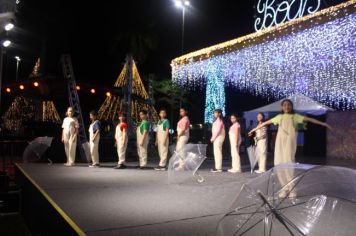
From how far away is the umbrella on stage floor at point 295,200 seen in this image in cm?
252

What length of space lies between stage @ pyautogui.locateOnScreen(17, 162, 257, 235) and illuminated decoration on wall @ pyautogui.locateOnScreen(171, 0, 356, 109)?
20.2ft

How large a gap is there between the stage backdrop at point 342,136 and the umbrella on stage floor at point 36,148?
35.2 ft

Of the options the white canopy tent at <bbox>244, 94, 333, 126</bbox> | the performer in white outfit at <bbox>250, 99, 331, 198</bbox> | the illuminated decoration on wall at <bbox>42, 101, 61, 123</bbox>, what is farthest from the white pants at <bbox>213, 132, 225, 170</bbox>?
the illuminated decoration on wall at <bbox>42, 101, 61, 123</bbox>

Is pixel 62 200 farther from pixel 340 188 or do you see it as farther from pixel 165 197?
pixel 340 188

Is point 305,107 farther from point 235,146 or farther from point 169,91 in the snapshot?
point 169,91

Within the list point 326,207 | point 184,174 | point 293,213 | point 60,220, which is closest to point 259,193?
point 293,213

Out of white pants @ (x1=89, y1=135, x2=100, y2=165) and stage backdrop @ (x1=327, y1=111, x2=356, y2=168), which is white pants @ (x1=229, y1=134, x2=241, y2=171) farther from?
stage backdrop @ (x1=327, y1=111, x2=356, y2=168)

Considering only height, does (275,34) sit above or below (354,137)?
above

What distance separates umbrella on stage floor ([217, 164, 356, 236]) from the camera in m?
2.52

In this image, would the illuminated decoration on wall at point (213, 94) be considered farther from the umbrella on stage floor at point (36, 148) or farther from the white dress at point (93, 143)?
the umbrella on stage floor at point (36, 148)

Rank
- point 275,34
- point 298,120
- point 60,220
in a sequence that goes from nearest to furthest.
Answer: point 60,220
point 298,120
point 275,34

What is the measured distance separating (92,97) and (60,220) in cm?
1422

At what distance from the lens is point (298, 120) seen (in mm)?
5992

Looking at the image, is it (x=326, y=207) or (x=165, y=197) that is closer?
(x=326, y=207)
